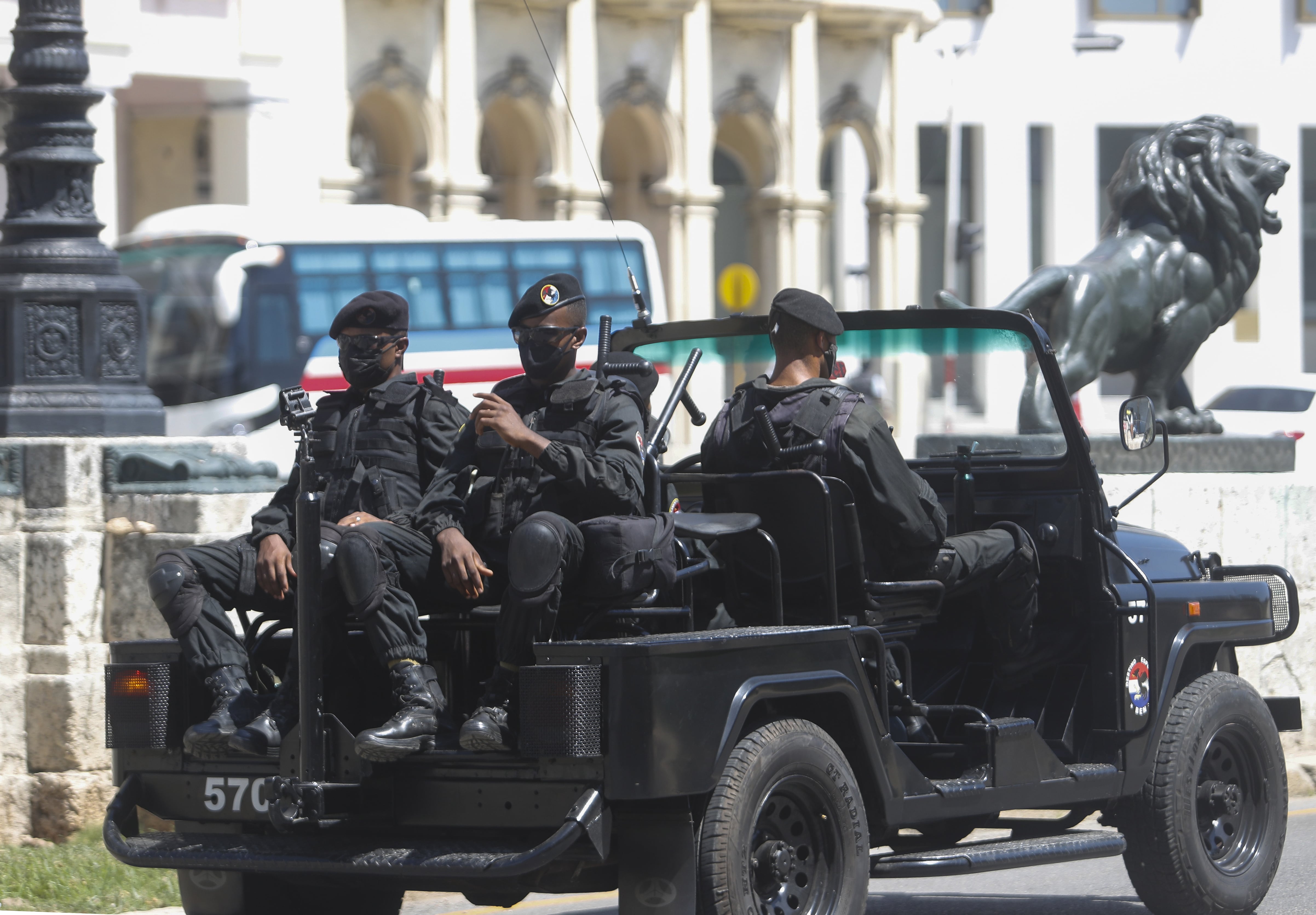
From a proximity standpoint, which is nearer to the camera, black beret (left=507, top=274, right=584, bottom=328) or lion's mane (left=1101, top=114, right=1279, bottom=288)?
black beret (left=507, top=274, right=584, bottom=328)

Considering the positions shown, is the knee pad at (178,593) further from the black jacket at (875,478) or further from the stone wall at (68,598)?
the stone wall at (68,598)

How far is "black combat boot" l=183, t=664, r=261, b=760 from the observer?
5.87m

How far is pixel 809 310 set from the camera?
6.50 meters

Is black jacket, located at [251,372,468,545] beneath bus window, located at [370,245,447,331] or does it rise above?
beneath

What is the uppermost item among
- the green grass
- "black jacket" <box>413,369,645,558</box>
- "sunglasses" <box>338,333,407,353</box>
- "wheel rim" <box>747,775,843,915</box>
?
"sunglasses" <box>338,333,407,353</box>

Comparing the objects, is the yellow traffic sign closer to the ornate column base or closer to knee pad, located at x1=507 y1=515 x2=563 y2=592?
the ornate column base

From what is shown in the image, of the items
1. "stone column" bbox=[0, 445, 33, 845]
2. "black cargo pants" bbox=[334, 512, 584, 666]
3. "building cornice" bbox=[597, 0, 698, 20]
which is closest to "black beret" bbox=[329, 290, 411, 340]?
"black cargo pants" bbox=[334, 512, 584, 666]

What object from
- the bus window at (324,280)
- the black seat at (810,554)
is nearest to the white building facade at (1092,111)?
the bus window at (324,280)

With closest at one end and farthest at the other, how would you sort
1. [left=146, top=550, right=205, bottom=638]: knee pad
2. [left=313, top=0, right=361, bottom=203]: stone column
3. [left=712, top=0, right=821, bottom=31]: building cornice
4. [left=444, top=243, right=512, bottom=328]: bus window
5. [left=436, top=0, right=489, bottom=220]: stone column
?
[left=146, top=550, right=205, bottom=638]: knee pad, [left=444, top=243, right=512, bottom=328]: bus window, [left=313, top=0, right=361, bottom=203]: stone column, [left=436, top=0, right=489, bottom=220]: stone column, [left=712, top=0, right=821, bottom=31]: building cornice

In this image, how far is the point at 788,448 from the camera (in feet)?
20.9

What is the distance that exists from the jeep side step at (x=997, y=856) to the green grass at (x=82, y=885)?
9.18 feet

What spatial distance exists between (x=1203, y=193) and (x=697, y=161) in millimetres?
24261

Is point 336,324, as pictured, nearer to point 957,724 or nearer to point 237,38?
point 957,724

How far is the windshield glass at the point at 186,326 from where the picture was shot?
987 inches
